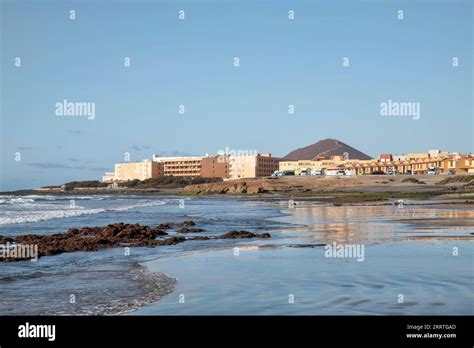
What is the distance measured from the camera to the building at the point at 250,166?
125938 mm

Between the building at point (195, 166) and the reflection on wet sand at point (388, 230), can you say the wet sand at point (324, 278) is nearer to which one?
the reflection on wet sand at point (388, 230)

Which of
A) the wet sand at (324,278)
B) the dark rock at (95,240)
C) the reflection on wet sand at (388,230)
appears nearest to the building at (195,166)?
the reflection on wet sand at (388,230)

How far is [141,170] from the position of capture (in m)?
154

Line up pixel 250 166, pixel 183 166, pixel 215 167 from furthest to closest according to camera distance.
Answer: pixel 183 166, pixel 215 167, pixel 250 166

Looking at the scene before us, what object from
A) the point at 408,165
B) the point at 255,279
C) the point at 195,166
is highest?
the point at 195,166

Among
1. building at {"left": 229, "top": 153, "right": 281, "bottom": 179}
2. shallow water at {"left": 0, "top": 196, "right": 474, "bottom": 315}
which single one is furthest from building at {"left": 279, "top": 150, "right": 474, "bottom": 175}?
shallow water at {"left": 0, "top": 196, "right": 474, "bottom": 315}

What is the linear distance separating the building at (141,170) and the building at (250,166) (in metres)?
27.3

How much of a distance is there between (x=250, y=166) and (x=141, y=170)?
4025cm

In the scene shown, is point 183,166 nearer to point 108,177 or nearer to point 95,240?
point 108,177

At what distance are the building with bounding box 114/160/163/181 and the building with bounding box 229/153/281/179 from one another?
27.3 meters

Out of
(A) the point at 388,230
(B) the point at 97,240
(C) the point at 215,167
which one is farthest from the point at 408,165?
Result: (B) the point at 97,240

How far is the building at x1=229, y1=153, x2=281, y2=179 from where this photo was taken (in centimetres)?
12594
